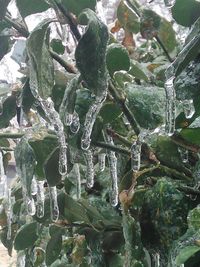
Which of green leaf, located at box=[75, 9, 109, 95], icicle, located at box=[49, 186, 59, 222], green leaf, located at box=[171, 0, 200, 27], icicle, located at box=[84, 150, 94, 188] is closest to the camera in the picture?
green leaf, located at box=[75, 9, 109, 95]

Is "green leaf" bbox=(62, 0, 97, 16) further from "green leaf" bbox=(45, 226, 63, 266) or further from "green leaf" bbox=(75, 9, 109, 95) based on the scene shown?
"green leaf" bbox=(45, 226, 63, 266)

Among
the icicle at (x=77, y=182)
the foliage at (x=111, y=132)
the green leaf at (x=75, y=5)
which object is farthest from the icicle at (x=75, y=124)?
the icicle at (x=77, y=182)

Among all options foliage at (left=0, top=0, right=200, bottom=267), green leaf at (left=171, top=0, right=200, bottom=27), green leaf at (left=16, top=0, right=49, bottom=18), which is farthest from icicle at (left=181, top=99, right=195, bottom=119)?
green leaf at (left=16, top=0, right=49, bottom=18)

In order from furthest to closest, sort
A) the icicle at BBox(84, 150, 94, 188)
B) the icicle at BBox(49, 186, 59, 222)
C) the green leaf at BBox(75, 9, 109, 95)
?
the icicle at BBox(49, 186, 59, 222)
the icicle at BBox(84, 150, 94, 188)
the green leaf at BBox(75, 9, 109, 95)

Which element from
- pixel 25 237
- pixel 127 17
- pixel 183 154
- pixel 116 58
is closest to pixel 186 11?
pixel 116 58

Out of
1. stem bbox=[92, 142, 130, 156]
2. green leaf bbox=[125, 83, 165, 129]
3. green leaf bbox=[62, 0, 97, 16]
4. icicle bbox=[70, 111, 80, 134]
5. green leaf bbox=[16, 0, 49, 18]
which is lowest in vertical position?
stem bbox=[92, 142, 130, 156]

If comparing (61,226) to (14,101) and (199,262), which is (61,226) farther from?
(199,262)
